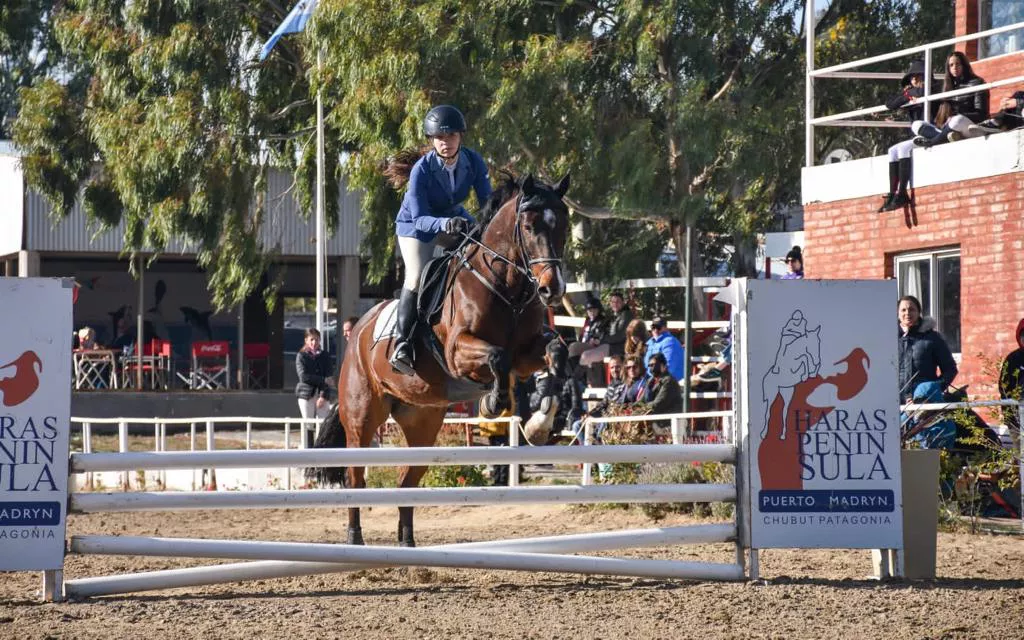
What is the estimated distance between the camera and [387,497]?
712 cm

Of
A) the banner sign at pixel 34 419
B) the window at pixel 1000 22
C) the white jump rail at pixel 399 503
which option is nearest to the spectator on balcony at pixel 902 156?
the window at pixel 1000 22

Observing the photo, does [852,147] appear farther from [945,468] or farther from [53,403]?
[53,403]

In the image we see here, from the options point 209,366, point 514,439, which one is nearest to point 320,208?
point 209,366

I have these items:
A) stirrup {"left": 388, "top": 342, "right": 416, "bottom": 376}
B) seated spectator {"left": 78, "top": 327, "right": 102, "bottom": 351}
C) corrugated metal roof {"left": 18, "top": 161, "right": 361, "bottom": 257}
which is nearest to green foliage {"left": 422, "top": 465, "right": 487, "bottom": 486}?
stirrup {"left": 388, "top": 342, "right": 416, "bottom": 376}

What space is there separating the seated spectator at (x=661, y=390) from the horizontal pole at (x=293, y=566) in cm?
614

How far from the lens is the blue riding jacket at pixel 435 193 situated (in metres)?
8.55

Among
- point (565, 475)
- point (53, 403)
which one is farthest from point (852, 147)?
point (53, 403)

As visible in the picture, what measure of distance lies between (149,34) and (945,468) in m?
21.3

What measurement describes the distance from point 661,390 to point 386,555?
6988 millimetres

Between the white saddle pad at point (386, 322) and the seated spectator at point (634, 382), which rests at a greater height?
the white saddle pad at point (386, 322)

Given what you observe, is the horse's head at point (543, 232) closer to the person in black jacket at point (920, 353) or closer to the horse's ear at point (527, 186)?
the horse's ear at point (527, 186)

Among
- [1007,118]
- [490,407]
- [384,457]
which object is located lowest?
[384,457]

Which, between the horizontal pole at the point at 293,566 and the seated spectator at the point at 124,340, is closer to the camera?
the horizontal pole at the point at 293,566

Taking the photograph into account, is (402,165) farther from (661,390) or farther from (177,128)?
(177,128)
